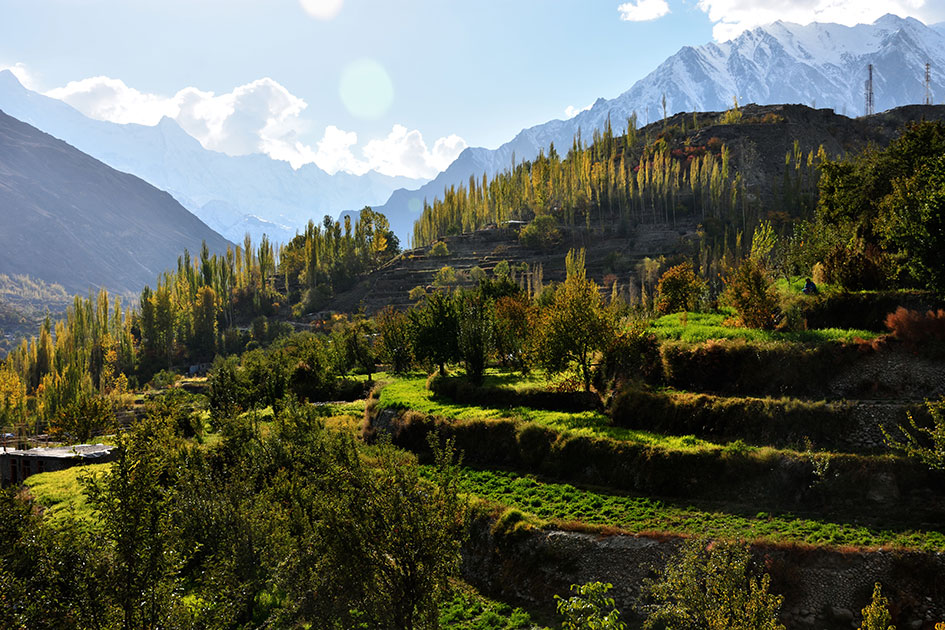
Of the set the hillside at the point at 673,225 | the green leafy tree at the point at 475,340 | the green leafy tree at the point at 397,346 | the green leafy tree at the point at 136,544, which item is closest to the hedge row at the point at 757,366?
the green leafy tree at the point at 475,340

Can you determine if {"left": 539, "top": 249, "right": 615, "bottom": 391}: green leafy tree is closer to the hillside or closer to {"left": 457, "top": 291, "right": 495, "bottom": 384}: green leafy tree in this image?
{"left": 457, "top": 291, "right": 495, "bottom": 384}: green leafy tree

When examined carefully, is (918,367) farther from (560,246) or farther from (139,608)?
(560,246)

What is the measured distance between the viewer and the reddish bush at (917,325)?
2066 centimetres

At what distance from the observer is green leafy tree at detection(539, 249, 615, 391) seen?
2742 centimetres

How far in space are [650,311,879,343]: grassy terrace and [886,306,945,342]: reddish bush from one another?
873mm

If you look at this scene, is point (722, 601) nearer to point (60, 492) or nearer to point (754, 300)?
point (754, 300)

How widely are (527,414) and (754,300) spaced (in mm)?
12647

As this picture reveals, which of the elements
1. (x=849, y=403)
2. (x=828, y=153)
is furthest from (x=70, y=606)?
(x=828, y=153)

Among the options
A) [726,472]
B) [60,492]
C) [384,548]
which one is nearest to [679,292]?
[726,472]

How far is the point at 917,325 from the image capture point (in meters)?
21.0

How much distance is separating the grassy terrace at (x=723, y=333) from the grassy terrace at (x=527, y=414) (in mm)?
5706

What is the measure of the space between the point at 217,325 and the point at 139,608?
99.2 m

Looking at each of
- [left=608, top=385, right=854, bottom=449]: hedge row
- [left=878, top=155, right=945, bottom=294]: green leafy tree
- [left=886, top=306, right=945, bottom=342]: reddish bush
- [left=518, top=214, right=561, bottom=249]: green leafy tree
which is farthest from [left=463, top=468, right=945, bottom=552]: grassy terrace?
[left=518, top=214, right=561, bottom=249]: green leafy tree

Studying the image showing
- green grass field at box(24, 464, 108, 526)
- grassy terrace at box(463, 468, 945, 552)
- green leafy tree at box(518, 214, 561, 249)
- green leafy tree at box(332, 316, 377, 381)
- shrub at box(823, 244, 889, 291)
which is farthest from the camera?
green leafy tree at box(518, 214, 561, 249)
